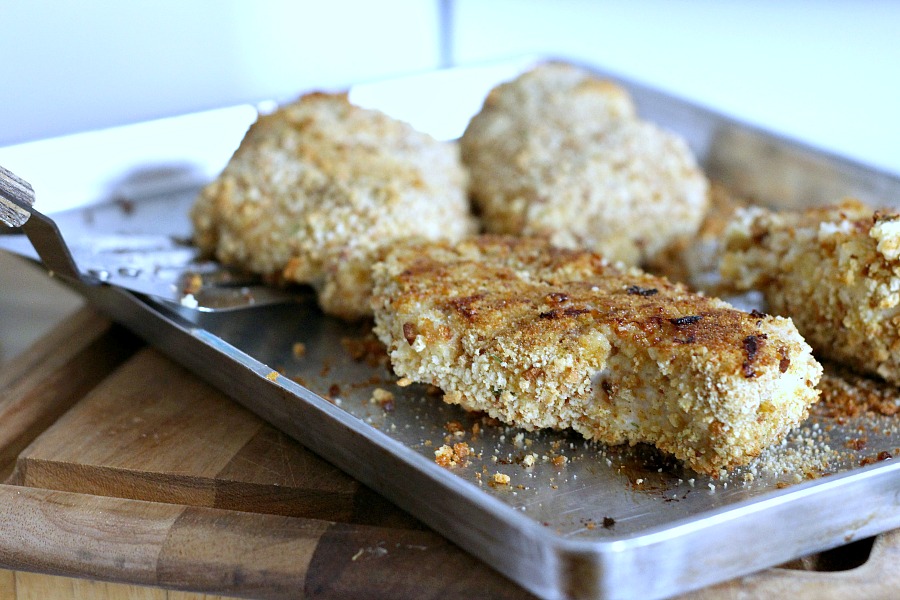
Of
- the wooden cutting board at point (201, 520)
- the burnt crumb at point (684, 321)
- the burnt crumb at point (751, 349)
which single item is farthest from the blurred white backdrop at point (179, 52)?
the burnt crumb at point (751, 349)

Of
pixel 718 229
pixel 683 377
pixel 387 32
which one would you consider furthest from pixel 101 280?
pixel 387 32

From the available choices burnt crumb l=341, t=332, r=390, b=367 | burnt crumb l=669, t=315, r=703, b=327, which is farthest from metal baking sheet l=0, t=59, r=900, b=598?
burnt crumb l=669, t=315, r=703, b=327

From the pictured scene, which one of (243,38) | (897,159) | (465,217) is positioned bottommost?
(897,159)

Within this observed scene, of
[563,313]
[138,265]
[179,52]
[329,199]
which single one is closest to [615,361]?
[563,313]

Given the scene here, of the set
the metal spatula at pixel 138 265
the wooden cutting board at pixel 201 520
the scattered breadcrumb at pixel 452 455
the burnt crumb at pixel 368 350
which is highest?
the metal spatula at pixel 138 265

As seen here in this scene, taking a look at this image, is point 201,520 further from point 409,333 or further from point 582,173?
point 582,173

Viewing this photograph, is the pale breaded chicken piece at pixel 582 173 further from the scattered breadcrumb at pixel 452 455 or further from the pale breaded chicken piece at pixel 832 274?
the scattered breadcrumb at pixel 452 455

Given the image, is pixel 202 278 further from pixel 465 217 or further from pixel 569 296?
pixel 569 296
